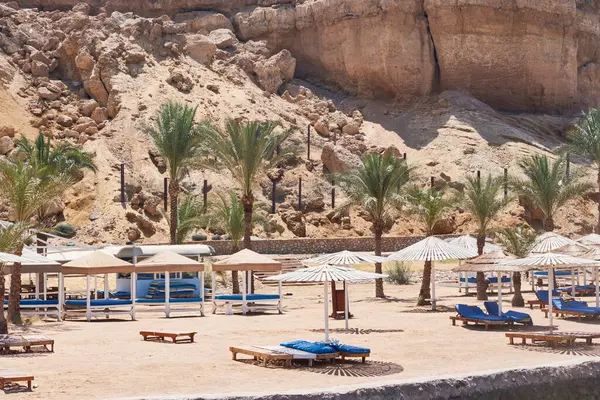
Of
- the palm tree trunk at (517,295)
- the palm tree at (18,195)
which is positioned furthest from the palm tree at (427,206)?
the palm tree at (18,195)

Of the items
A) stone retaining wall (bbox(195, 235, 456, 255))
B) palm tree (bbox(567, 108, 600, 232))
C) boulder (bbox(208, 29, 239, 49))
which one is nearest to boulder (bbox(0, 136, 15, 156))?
stone retaining wall (bbox(195, 235, 456, 255))

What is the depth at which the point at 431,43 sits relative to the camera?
61.2m

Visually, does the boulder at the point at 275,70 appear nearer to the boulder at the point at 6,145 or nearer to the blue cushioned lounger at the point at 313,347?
the boulder at the point at 6,145

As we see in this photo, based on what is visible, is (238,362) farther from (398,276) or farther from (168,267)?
(398,276)

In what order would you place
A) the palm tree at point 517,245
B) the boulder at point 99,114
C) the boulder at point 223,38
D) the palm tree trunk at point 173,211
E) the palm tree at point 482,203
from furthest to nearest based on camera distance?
the boulder at point 223,38
the boulder at point 99,114
the palm tree trunk at point 173,211
the palm tree at point 482,203
the palm tree at point 517,245

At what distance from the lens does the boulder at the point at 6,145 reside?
48688mm

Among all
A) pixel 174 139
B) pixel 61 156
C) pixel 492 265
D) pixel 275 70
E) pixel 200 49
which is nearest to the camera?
pixel 492 265

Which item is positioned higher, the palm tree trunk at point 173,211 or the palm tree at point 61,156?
the palm tree at point 61,156

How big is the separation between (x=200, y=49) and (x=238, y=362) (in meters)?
45.2

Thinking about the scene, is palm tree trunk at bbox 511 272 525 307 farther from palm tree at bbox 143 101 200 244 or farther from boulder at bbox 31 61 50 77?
boulder at bbox 31 61 50 77

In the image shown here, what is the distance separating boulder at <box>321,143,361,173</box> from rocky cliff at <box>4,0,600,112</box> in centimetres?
933

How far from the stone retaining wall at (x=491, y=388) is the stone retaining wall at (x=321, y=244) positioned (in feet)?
95.5

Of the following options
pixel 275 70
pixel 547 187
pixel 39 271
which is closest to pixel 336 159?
pixel 275 70

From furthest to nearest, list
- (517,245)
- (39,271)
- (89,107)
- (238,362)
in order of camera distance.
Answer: (89,107) → (517,245) → (39,271) → (238,362)
